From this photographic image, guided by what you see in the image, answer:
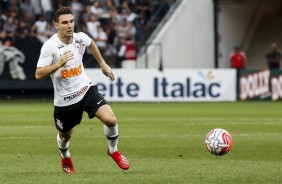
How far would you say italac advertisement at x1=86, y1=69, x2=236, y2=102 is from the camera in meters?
30.0

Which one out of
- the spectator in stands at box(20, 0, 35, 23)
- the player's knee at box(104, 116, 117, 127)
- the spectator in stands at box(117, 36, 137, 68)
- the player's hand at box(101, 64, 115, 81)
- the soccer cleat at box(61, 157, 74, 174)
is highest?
the spectator in stands at box(20, 0, 35, 23)

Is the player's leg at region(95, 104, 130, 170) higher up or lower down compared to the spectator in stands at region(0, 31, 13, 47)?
lower down

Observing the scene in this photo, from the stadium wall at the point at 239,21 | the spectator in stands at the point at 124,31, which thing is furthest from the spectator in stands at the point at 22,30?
the stadium wall at the point at 239,21

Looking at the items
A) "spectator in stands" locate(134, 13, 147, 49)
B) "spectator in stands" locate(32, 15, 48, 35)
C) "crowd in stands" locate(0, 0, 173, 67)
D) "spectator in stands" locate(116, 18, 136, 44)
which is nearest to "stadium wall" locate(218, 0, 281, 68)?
"spectator in stands" locate(134, 13, 147, 49)

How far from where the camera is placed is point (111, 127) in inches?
444

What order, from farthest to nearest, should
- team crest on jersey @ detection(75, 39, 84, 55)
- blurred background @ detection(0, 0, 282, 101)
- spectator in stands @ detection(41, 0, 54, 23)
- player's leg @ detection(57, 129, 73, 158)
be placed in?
spectator in stands @ detection(41, 0, 54, 23) < blurred background @ detection(0, 0, 282, 101) < player's leg @ detection(57, 129, 73, 158) < team crest on jersey @ detection(75, 39, 84, 55)

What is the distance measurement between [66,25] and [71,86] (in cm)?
75

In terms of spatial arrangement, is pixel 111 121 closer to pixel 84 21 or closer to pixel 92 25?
pixel 92 25

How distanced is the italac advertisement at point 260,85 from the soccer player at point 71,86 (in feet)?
64.8

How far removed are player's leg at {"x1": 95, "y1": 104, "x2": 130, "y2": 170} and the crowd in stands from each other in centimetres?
1990

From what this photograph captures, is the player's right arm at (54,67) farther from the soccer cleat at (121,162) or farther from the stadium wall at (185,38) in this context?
the stadium wall at (185,38)

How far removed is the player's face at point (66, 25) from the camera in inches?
429

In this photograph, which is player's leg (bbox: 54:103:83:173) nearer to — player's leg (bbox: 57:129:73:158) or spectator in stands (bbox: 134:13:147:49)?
player's leg (bbox: 57:129:73:158)

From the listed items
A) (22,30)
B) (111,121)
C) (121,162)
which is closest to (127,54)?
(22,30)
